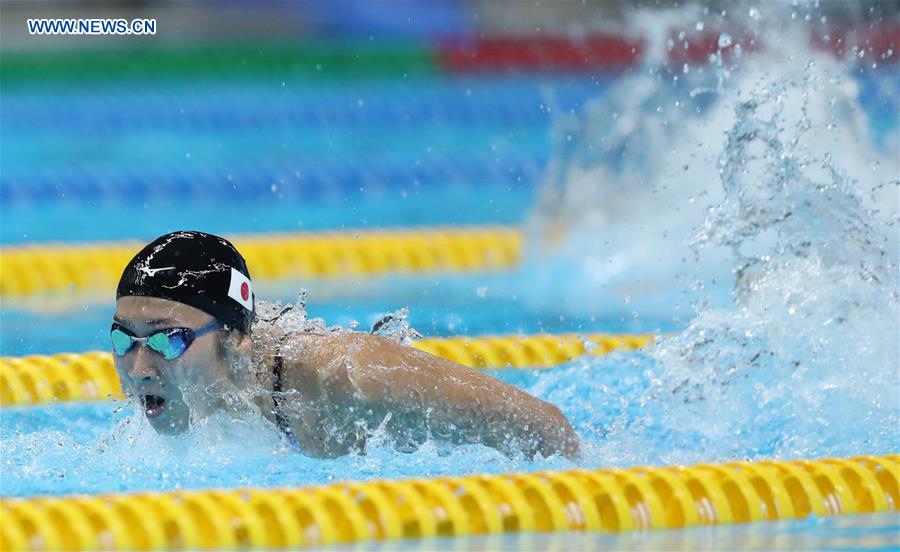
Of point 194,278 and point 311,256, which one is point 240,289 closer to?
point 194,278

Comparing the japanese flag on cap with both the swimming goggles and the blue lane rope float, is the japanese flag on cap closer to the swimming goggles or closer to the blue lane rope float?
the swimming goggles

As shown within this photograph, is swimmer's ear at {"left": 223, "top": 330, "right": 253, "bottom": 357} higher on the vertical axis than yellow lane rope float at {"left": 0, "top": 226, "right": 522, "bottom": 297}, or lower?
lower

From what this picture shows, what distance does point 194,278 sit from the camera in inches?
104

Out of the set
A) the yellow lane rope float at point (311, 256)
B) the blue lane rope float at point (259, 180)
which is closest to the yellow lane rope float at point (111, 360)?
the yellow lane rope float at point (311, 256)

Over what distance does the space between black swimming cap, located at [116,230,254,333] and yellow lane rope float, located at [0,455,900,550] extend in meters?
Answer: 0.40

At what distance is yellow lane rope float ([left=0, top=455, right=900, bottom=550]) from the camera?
90.1 inches

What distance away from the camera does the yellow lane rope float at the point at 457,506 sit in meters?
2.29

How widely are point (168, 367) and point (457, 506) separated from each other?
63cm

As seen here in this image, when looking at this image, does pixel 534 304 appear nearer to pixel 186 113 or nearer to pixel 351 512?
pixel 351 512

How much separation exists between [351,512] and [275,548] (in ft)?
0.50

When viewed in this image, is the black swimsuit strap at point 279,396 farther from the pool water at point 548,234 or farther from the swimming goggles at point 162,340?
the swimming goggles at point 162,340

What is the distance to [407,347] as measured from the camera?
2807 mm

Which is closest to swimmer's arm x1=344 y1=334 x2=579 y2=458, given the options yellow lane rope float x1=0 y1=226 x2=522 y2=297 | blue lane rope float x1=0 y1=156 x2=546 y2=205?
yellow lane rope float x1=0 y1=226 x2=522 y2=297

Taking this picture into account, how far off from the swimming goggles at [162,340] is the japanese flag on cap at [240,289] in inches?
5.0
